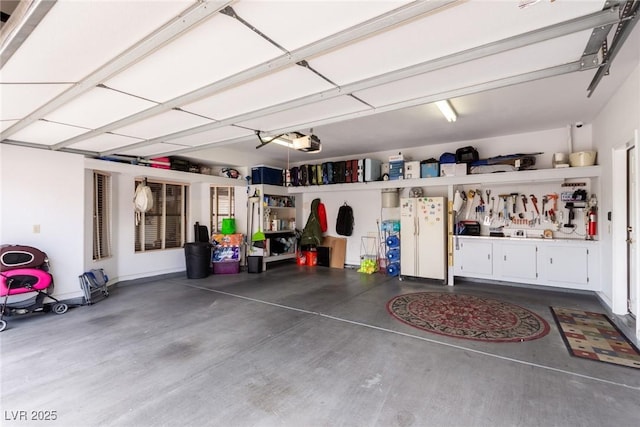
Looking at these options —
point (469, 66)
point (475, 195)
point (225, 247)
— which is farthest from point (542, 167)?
point (225, 247)

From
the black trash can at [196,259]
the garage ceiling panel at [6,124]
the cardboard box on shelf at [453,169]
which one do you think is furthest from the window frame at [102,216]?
the cardboard box on shelf at [453,169]

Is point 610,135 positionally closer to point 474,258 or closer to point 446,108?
point 446,108

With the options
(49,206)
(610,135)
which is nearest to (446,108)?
(610,135)

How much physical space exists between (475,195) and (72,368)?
7026mm

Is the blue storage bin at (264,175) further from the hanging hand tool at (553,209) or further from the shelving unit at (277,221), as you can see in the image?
the hanging hand tool at (553,209)

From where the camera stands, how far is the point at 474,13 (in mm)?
1739

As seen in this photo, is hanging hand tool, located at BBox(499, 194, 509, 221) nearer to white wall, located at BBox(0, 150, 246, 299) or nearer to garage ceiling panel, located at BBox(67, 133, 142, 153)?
garage ceiling panel, located at BBox(67, 133, 142, 153)

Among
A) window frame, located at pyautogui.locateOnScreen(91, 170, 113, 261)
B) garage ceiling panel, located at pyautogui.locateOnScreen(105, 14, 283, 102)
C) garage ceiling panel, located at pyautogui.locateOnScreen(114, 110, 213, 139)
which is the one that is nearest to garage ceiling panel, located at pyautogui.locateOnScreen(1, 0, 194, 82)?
garage ceiling panel, located at pyautogui.locateOnScreen(105, 14, 283, 102)

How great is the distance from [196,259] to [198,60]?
5302 mm

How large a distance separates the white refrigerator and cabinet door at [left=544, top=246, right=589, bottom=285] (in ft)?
5.82

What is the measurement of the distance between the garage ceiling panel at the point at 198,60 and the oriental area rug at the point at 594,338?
13.9 feet

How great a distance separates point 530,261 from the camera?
18.1ft

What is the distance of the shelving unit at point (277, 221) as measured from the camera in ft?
25.4

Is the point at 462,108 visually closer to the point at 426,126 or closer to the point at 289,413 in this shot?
the point at 426,126
